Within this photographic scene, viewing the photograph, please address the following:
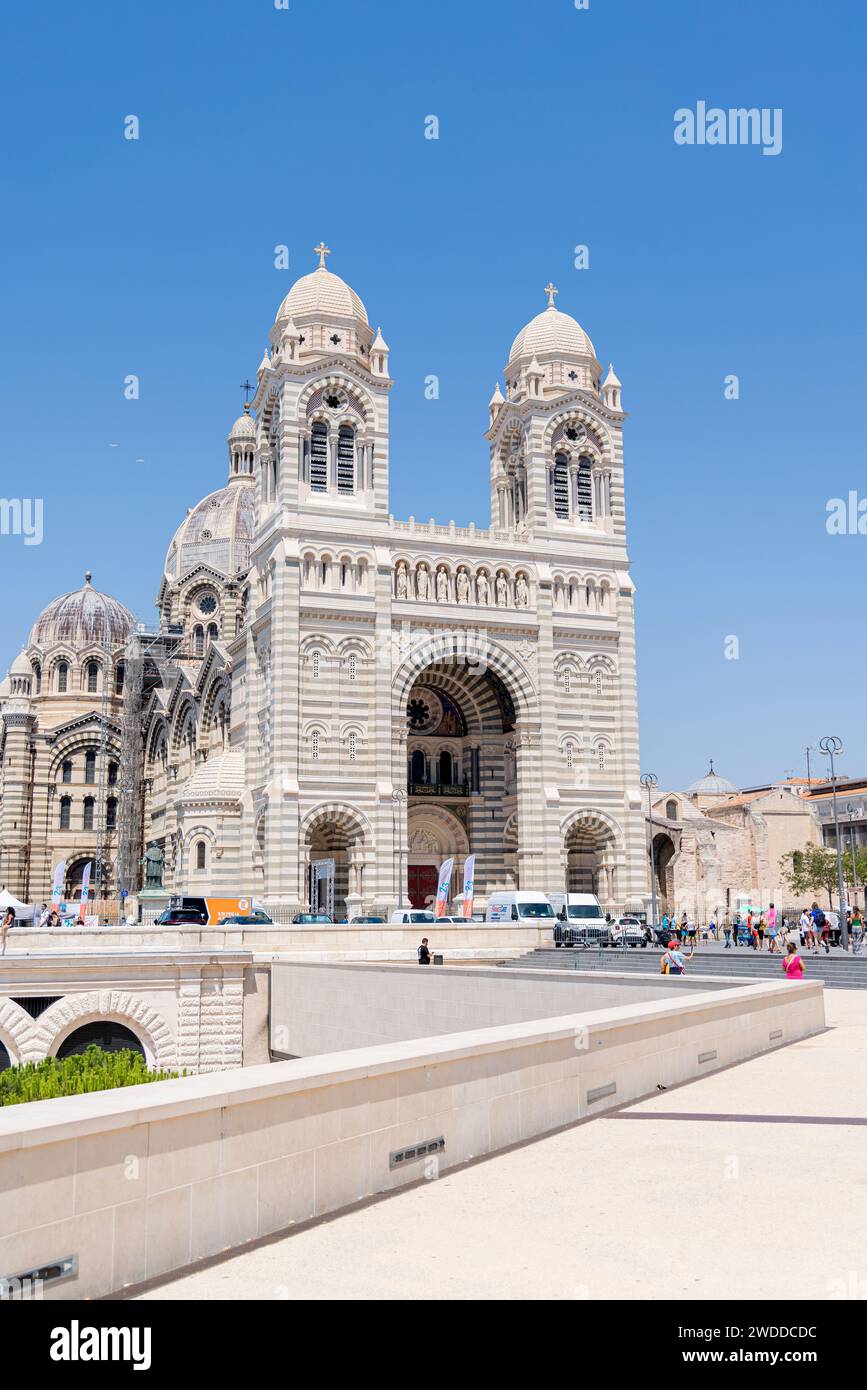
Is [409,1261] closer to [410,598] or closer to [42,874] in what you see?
[410,598]

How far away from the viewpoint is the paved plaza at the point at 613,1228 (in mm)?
5949

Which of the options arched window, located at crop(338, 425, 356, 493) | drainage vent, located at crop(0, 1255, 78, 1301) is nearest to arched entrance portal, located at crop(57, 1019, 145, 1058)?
drainage vent, located at crop(0, 1255, 78, 1301)

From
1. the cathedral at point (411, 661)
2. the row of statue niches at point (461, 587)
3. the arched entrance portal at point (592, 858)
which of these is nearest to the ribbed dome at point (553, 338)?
the cathedral at point (411, 661)

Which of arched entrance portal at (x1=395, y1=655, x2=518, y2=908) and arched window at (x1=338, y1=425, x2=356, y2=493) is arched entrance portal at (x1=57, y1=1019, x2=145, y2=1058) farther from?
arched window at (x1=338, y1=425, x2=356, y2=493)

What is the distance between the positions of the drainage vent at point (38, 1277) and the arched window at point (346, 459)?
4588 centimetres

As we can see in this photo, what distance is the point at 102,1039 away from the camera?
93.8 ft

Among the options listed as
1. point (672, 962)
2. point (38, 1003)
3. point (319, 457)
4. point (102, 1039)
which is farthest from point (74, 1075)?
point (319, 457)

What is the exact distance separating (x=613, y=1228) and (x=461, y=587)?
45322 millimetres

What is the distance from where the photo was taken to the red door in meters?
53.9

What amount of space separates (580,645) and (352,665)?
10.5 m

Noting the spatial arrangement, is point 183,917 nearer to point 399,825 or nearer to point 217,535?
point 399,825

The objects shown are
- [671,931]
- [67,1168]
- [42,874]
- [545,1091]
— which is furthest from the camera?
[42,874]

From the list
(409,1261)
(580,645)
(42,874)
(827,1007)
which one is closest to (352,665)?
(580,645)
